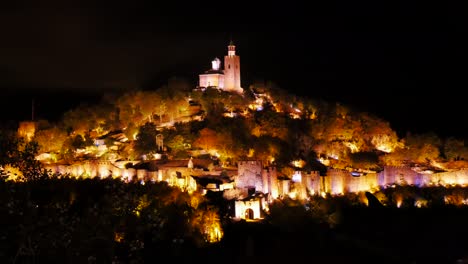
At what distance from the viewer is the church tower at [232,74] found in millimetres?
42969

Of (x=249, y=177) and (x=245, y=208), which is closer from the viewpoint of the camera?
(x=245, y=208)

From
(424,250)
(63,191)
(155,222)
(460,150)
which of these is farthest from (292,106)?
(155,222)

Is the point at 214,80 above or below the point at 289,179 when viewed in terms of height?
above

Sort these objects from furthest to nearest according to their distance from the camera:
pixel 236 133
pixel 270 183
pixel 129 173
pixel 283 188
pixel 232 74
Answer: pixel 232 74, pixel 236 133, pixel 129 173, pixel 283 188, pixel 270 183

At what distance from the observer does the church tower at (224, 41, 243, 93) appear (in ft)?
141

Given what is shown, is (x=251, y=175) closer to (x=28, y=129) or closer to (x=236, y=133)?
(x=236, y=133)

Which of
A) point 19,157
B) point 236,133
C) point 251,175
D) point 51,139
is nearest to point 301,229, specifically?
point 251,175

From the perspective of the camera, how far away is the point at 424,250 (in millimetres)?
24188

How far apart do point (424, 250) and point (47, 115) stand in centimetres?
3913

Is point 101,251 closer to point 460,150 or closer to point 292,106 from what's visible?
point 460,150

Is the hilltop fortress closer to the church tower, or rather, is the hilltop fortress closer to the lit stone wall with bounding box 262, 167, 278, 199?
the lit stone wall with bounding box 262, 167, 278, 199

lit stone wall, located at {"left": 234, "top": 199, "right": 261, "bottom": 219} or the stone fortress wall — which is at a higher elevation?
the stone fortress wall

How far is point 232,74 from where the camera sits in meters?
43.2

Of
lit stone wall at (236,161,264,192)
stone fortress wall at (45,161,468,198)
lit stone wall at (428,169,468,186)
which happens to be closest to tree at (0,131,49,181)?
stone fortress wall at (45,161,468,198)
